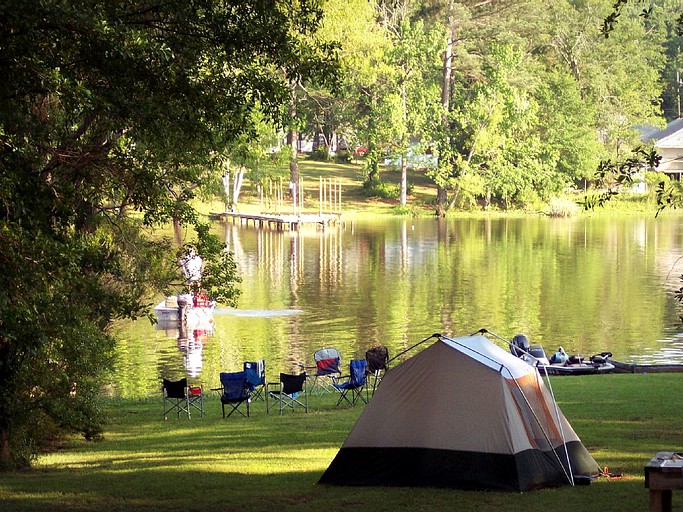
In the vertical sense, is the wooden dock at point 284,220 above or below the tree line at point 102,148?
below

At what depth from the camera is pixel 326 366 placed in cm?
1772

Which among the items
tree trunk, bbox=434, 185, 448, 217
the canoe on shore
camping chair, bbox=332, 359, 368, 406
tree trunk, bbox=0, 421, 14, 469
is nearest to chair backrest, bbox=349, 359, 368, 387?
camping chair, bbox=332, 359, 368, 406

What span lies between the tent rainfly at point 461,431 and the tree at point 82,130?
115 inches

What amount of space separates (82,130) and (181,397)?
456 cm

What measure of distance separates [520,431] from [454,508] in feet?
4.01

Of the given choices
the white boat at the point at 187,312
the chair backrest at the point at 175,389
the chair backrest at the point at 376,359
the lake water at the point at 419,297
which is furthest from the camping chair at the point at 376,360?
the white boat at the point at 187,312

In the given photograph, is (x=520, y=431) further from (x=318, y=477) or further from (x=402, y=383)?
(x=318, y=477)

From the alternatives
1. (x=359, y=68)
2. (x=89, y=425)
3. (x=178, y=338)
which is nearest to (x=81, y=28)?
(x=89, y=425)

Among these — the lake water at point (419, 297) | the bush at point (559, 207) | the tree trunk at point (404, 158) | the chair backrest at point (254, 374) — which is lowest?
the lake water at point (419, 297)

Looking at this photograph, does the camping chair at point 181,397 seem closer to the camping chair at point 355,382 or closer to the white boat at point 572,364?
the camping chair at point 355,382

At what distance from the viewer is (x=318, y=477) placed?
10.9 m

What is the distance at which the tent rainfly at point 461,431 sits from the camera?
1030 cm

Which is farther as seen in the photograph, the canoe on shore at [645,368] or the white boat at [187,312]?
the white boat at [187,312]

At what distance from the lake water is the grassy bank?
254 inches
